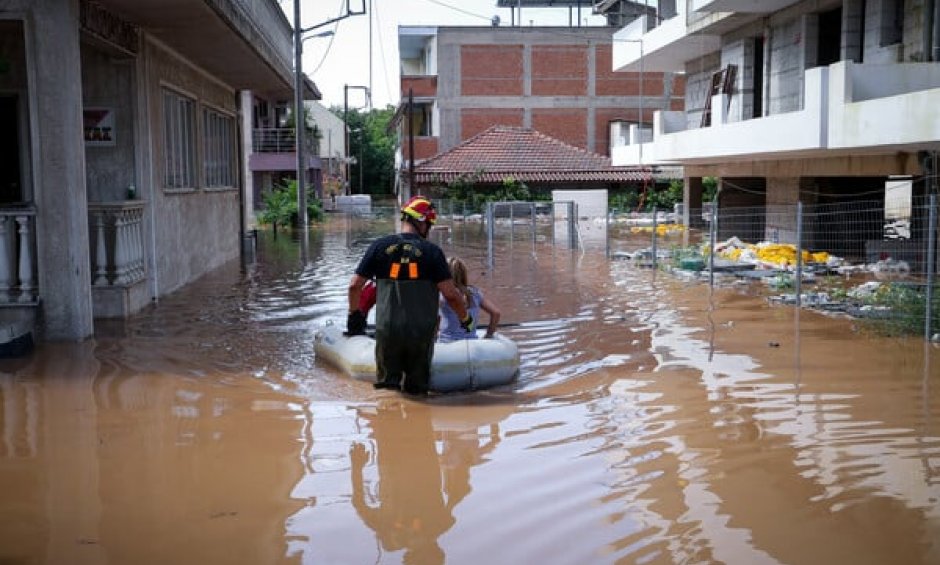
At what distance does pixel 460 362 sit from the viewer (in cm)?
913

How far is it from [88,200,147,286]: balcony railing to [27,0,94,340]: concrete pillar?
172 centimetres

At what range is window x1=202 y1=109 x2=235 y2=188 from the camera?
20.9 m

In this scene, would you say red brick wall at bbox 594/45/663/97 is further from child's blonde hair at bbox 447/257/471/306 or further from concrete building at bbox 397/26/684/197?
child's blonde hair at bbox 447/257/471/306

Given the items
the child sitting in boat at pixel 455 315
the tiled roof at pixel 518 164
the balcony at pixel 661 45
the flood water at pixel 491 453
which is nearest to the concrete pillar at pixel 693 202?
the balcony at pixel 661 45

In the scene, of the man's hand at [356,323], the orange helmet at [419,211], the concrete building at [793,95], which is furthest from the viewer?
the concrete building at [793,95]

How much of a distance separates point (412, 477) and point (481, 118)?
52303 millimetres

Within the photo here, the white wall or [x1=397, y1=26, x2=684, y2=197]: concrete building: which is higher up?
[x1=397, y1=26, x2=684, y2=197]: concrete building

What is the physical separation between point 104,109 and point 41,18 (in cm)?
379

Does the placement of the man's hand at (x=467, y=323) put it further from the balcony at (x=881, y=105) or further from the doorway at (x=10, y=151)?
the balcony at (x=881, y=105)

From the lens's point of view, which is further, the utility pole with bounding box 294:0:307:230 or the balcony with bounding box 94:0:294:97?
the utility pole with bounding box 294:0:307:230

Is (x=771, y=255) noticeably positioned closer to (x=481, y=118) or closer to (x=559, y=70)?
(x=481, y=118)

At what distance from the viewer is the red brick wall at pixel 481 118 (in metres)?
57.7

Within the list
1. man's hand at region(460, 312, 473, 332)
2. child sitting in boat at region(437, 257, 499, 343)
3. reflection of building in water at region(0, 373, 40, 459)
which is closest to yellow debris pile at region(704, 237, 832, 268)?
child sitting in boat at region(437, 257, 499, 343)

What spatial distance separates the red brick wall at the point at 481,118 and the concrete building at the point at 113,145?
114 feet
